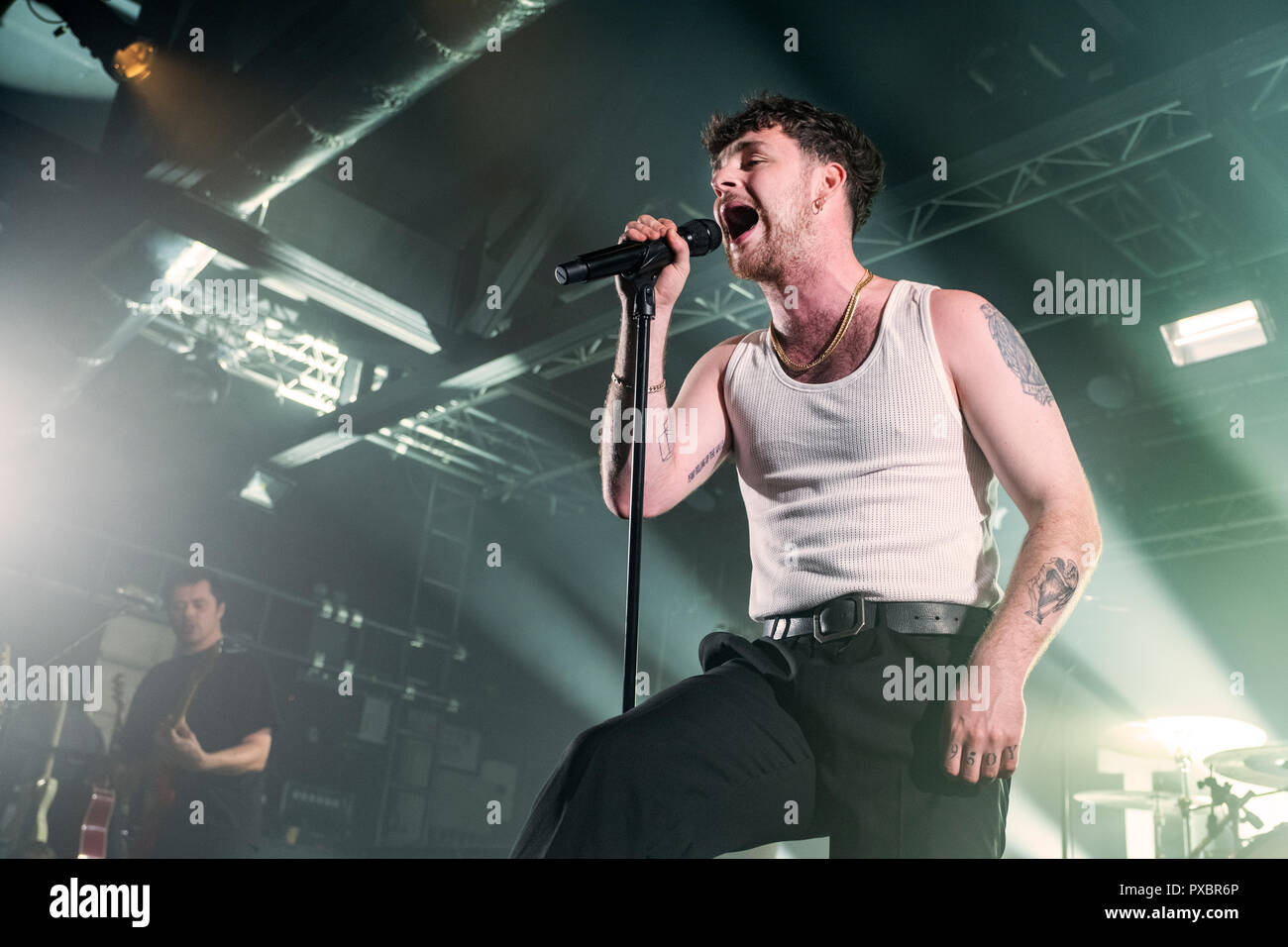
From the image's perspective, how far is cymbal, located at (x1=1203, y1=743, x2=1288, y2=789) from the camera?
14.4ft

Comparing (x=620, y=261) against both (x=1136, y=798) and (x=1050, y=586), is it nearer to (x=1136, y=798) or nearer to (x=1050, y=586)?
(x=1050, y=586)

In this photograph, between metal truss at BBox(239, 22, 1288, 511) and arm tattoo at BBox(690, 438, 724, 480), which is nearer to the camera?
arm tattoo at BBox(690, 438, 724, 480)

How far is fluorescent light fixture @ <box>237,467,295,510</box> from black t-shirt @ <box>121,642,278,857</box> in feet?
14.9

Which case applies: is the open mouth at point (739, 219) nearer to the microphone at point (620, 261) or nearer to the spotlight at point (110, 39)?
the microphone at point (620, 261)

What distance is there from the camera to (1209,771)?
5.63m

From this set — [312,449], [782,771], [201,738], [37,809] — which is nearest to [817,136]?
[782,771]

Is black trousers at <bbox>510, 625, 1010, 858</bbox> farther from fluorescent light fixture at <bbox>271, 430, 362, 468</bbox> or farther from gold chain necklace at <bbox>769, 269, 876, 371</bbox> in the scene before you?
fluorescent light fixture at <bbox>271, 430, 362, 468</bbox>

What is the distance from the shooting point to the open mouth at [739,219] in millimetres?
1861

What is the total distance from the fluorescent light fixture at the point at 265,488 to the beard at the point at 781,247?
25.2ft

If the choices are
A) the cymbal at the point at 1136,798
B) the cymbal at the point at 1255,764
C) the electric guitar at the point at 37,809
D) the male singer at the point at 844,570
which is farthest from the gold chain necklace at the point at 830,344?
the electric guitar at the point at 37,809

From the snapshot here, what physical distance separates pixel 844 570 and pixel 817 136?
2.74ft

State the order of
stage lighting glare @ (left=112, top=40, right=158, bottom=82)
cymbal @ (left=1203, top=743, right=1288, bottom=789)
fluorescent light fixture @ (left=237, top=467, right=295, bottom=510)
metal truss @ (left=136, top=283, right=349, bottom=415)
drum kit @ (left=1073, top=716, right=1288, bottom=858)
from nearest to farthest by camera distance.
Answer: cymbal @ (left=1203, top=743, right=1288, bottom=789) → drum kit @ (left=1073, top=716, right=1288, bottom=858) → stage lighting glare @ (left=112, top=40, right=158, bottom=82) → metal truss @ (left=136, top=283, right=349, bottom=415) → fluorescent light fixture @ (left=237, top=467, right=295, bottom=510)

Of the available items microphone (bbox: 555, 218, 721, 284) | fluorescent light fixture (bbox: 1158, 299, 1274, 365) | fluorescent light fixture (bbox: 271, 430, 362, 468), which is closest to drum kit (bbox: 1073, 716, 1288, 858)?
fluorescent light fixture (bbox: 1158, 299, 1274, 365)
